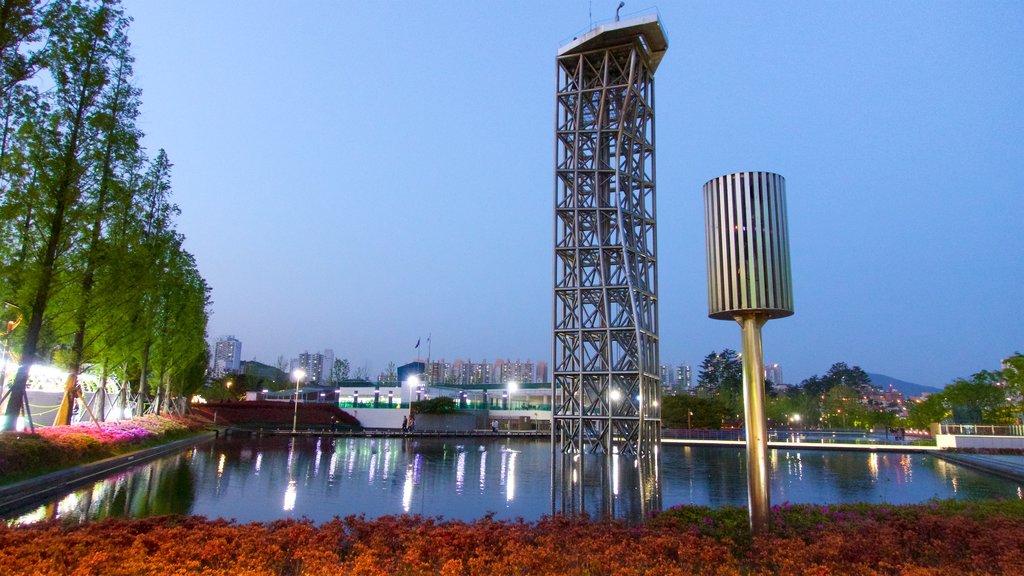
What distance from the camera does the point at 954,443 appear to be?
40188 millimetres

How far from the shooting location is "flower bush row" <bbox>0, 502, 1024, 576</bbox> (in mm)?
7098

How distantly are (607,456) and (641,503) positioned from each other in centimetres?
1145

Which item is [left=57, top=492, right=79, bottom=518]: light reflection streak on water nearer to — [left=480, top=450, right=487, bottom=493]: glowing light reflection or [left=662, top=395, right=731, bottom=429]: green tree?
[left=480, top=450, right=487, bottom=493]: glowing light reflection

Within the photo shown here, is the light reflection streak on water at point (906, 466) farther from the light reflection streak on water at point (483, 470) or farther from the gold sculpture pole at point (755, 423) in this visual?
the gold sculpture pole at point (755, 423)

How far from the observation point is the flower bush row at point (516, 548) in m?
7.10

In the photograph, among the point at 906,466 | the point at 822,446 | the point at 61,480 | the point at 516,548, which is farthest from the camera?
the point at 822,446

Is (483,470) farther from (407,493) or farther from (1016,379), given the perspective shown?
(1016,379)

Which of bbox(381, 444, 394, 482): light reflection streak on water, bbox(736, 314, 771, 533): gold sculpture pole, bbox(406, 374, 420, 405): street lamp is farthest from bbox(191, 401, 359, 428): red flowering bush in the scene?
bbox(736, 314, 771, 533): gold sculpture pole

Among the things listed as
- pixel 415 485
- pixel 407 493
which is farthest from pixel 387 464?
pixel 407 493

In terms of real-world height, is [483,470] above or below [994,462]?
below

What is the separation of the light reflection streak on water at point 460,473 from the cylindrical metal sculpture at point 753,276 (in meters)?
11.5

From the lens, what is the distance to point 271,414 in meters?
62.9

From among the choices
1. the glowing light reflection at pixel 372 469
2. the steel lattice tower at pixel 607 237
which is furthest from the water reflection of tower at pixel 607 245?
the glowing light reflection at pixel 372 469

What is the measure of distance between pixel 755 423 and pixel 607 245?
23634mm
